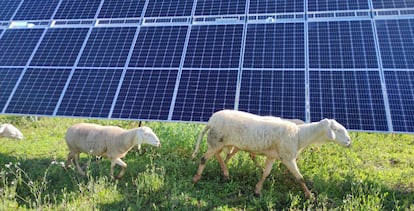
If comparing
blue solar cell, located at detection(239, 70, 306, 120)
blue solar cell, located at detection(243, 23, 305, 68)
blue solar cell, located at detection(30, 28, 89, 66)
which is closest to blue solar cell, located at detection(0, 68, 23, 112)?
blue solar cell, located at detection(30, 28, 89, 66)

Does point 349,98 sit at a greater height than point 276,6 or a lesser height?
lesser

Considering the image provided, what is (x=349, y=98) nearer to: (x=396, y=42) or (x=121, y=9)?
(x=396, y=42)

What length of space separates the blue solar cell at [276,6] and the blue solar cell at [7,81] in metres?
7.13

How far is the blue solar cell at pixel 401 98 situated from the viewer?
7.73m

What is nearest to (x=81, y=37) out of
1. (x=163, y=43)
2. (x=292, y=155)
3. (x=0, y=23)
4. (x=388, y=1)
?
(x=163, y=43)

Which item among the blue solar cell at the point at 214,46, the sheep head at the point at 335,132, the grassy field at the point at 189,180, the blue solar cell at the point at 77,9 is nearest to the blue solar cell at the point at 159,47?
the blue solar cell at the point at 214,46

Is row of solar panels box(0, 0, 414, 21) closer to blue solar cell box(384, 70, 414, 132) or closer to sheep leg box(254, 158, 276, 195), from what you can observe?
blue solar cell box(384, 70, 414, 132)

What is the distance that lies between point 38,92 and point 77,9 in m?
3.96

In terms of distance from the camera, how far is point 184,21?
11.2m

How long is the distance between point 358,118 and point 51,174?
281 inches

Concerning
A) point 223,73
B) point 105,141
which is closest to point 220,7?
point 223,73

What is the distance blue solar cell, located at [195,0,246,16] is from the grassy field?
3.60 metres

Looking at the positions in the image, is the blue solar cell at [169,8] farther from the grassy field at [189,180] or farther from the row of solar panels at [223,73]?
the grassy field at [189,180]

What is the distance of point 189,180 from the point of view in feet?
26.9
